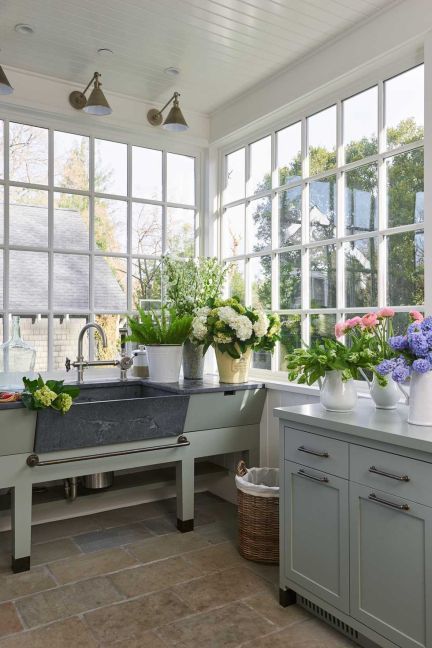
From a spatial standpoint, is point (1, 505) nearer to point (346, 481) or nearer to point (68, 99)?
point (346, 481)

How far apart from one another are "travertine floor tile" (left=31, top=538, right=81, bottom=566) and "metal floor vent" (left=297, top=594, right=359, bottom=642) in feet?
3.97

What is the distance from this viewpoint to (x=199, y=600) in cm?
236

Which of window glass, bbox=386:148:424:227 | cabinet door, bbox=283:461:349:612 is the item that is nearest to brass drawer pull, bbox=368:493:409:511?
cabinet door, bbox=283:461:349:612

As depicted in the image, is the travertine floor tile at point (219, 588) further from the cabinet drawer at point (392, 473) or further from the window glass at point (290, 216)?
the window glass at point (290, 216)

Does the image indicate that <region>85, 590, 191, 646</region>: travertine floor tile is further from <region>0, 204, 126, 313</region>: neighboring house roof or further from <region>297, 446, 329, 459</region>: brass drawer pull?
<region>0, 204, 126, 313</region>: neighboring house roof

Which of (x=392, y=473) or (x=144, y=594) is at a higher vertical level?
(x=392, y=473)

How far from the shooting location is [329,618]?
216cm

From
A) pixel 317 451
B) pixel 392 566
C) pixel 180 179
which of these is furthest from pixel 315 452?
pixel 180 179

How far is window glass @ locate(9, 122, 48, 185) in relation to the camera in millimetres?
3324

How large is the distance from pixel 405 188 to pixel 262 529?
5.91ft

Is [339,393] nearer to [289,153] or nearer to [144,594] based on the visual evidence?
[144,594]

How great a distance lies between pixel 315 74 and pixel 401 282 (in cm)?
131

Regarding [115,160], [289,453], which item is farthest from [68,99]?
[289,453]

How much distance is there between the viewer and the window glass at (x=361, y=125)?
2.83 meters
